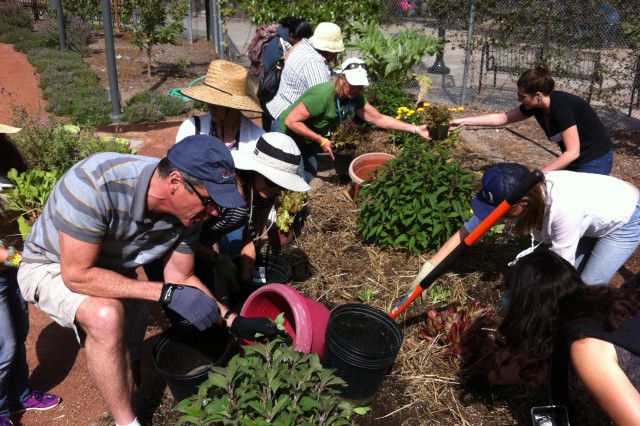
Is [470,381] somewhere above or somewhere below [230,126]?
below

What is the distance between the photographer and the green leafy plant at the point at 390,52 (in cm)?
779

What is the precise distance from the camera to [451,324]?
320cm

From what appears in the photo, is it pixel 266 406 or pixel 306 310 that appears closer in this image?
pixel 266 406

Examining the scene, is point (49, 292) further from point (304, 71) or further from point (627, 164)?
point (627, 164)

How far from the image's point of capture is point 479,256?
4.18 m

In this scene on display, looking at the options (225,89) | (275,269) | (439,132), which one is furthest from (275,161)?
(439,132)

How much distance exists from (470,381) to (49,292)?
2162 mm

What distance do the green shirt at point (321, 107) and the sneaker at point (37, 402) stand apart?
2496mm

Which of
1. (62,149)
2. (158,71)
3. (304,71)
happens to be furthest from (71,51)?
(304,71)

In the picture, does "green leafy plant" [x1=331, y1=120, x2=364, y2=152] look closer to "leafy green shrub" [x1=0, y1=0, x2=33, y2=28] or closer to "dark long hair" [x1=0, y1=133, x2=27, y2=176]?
"dark long hair" [x1=0, y1=133, x2=27, y2=176]

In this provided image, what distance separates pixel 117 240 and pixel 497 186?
1890 mm

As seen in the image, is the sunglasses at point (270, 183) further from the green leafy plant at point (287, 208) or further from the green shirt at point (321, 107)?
the green shirt at point (321, 107)

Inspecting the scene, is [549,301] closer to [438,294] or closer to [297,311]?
[297,311]

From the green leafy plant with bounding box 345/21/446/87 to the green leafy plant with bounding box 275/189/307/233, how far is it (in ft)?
13.0
